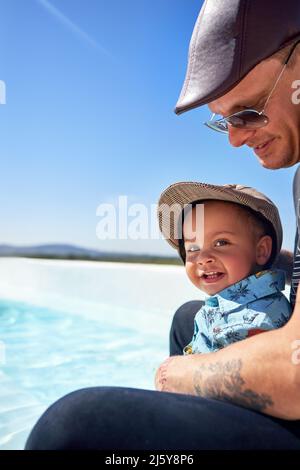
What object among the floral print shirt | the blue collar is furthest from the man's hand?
the blue collar

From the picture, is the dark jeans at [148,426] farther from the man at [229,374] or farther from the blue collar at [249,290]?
the blue collar at [249,290]

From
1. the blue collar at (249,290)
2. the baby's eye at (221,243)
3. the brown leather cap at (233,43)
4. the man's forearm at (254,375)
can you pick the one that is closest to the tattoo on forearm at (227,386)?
the man's forearm at (254,375)

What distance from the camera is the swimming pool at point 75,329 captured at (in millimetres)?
4145

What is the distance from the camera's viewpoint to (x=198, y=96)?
1.51m

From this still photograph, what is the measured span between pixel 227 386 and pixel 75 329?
6196 millimetres

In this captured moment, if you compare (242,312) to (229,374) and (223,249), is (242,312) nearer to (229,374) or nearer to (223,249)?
(223,249)

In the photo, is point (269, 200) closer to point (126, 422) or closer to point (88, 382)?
point (126, 422)

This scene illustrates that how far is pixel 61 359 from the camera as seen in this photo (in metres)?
5.24

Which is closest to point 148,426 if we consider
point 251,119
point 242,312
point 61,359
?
point 242,312

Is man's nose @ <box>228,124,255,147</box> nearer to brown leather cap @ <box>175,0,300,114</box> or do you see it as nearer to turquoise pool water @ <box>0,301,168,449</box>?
brown leather cap @ <box>175,0,300,114</box>

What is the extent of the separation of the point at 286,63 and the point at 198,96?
33 cm

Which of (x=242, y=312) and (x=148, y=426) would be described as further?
(x=242, y=312)

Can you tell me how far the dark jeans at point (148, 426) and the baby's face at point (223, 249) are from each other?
0.97 m

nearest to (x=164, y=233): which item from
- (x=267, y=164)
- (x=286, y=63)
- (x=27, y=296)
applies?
(x=267, y=164)
